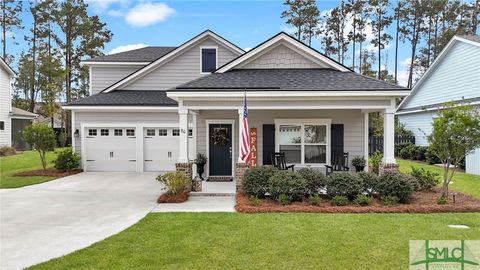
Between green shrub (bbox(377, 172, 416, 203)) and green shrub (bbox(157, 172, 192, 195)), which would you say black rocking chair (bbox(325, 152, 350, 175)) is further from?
green shrub (bbox(157, 172, 192, 195))

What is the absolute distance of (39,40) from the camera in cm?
3622

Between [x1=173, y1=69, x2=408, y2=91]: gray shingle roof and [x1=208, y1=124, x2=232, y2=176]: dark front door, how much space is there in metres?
2.19

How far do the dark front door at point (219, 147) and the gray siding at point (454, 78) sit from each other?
10706 millimetres

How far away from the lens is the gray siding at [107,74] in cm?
1962

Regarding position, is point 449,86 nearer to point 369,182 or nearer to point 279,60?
point 279,60

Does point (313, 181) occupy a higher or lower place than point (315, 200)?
higher

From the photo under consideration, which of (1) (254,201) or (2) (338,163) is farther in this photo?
(2) (338,163)

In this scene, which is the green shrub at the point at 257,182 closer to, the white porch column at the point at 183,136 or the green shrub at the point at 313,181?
the green shrub at the point at 313,181

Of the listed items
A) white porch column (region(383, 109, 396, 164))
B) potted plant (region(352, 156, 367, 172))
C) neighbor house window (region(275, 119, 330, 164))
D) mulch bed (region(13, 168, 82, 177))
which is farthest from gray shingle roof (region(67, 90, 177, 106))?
white porch column (region(383, 109, 396, 164))

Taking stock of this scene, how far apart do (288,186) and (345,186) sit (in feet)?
5.01

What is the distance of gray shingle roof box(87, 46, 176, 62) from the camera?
64.1ft

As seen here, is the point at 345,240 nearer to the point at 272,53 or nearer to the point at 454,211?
the point at 454,211

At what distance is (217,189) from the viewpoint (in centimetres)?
1105

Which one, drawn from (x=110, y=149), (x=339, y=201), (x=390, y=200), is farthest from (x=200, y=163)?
(x=390, y=200)
